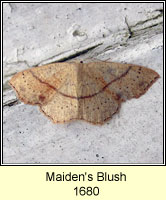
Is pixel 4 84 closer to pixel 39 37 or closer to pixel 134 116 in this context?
pixel 39 37

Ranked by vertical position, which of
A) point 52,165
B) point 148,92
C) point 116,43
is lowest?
point 52,165

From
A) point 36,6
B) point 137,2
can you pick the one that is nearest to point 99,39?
point 137,2

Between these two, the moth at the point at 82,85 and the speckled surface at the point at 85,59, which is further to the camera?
the speckled surface at the point at 85,59

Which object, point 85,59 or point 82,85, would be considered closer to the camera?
point 82,85

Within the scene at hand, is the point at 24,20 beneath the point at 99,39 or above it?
above

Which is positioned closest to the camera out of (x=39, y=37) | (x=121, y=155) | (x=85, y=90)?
(x=85, y=90)

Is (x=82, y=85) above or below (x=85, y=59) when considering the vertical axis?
below

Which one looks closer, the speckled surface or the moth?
the moth

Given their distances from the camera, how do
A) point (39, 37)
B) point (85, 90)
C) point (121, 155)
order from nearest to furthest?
point (85, 90), point (121, 155), point (39, 37)
